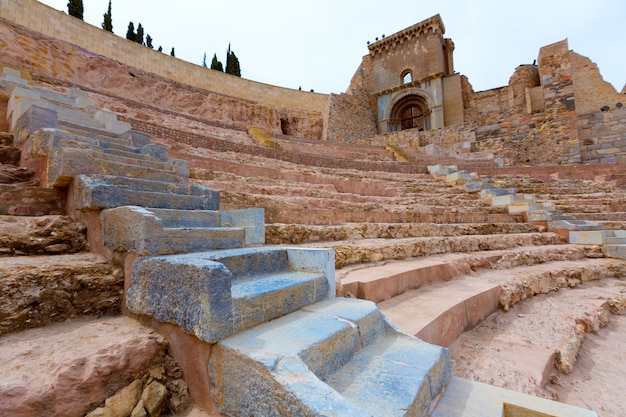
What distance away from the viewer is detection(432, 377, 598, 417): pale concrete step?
3.76 ft

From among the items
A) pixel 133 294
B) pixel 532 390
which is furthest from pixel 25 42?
pixel 532 390

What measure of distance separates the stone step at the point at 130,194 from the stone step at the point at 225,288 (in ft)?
2.27

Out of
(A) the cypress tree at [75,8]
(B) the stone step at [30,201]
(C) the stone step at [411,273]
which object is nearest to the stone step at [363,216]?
(C) the stone step at [411,273]

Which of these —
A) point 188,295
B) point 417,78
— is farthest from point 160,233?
point 417,78

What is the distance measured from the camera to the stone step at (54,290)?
1189 mm

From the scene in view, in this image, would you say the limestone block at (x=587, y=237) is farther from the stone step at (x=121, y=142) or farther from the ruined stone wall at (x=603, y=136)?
the ruined stone wall at (x=603, y=136)

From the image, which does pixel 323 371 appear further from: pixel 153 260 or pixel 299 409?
pixel 153 260

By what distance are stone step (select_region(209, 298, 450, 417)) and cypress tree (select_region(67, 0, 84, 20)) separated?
2972 cm

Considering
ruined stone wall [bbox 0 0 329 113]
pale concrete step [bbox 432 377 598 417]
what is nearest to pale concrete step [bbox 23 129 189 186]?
pale concrete step [bbox 432 377 598 417]

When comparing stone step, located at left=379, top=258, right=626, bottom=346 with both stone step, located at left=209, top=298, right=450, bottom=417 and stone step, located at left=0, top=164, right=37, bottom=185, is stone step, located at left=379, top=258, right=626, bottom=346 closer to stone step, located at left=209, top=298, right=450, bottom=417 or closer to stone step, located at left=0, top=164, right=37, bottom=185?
stone step, located at left=209, top=298, right=450, bottom=417

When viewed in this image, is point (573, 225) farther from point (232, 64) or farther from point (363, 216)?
point (232, 64)

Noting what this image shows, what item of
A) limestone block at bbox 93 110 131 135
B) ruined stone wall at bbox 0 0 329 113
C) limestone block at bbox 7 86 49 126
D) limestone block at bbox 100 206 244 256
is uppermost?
ruined stone wall at bbox 0 0 329 113

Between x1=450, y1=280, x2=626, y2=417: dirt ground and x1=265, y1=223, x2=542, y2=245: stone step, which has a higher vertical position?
x1=265, y1=223, x2=542, y2=245: stone step

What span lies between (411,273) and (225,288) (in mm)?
1922
